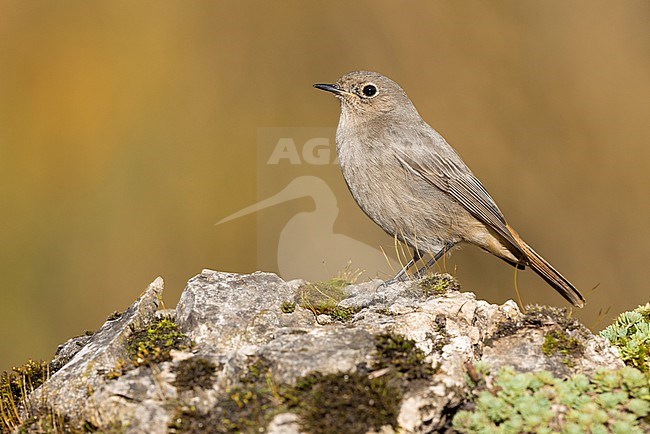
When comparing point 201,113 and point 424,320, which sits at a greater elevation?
point 201,113

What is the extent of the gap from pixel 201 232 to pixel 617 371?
708 cm

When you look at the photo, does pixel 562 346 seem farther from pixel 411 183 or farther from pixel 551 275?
pixel 411 183

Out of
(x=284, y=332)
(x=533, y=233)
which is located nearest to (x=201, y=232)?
(x=533, y=233)

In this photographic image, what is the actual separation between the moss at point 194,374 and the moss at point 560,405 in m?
1.46

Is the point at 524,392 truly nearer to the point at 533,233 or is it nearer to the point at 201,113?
the point at 533,233

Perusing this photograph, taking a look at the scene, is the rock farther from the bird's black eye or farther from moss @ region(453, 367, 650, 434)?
the bird's black eye

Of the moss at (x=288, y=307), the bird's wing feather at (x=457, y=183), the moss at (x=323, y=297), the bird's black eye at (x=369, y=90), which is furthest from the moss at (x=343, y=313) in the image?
the bird's black eye at (x=369, y=90)

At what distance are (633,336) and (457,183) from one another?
258cm

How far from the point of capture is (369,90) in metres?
8.03

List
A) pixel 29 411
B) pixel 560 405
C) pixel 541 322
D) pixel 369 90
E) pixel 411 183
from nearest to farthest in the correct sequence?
pixel 560 405, pixel 29 411, pixel 541 322, pixel 411 183, pixel 369 90

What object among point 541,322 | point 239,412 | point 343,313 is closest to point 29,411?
point 239,412

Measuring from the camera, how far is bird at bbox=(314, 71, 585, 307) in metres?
7.38

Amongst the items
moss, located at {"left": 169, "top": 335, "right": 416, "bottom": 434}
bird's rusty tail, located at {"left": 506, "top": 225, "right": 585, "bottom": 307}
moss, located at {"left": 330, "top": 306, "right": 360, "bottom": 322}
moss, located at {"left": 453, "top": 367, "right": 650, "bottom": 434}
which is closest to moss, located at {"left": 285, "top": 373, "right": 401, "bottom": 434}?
moss, located at {"left": 169, "top": 335, "right": 416, "bottom": 434}

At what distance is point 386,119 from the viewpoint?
25.8 ft
